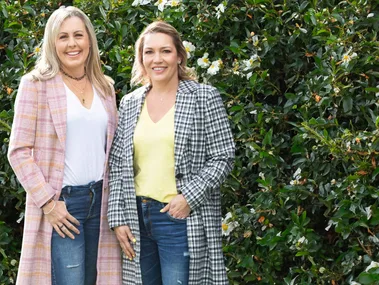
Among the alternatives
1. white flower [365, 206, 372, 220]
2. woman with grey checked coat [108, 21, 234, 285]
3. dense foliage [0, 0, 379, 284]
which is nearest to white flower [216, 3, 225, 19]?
dense foliage [0, 0, 379, 284]

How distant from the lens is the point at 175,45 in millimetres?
3584

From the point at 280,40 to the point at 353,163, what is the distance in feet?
2.34

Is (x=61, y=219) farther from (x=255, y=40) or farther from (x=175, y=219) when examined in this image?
(x=255, y=40)

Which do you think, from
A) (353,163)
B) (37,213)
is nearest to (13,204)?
(37,213)

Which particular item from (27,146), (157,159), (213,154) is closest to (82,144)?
(27,146)

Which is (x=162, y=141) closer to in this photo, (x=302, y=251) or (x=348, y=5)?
(x=302, y=251)

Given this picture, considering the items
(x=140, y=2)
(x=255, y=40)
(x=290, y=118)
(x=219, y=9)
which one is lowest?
(x=290, y=118)

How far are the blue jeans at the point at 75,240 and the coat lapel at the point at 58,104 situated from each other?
0.20 metres

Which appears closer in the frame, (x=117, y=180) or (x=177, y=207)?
(x=177, y=207)

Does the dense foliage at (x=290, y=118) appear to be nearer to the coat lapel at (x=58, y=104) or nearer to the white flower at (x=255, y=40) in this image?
the white flower at (x=255, y=40)

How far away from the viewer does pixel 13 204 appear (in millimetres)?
4906

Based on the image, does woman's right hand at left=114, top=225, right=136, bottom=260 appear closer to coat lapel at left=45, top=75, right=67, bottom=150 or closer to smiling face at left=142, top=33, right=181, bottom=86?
coat lapel at left=45, top=75, right=67, bottom=150

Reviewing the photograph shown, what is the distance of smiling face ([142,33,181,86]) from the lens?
11.6 ft

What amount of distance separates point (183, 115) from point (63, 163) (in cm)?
53
